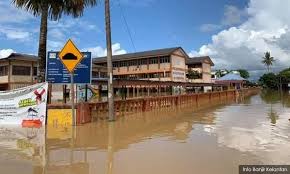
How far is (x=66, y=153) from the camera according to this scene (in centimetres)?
876

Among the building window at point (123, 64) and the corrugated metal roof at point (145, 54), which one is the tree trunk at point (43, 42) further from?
the building window at point (123, 64)

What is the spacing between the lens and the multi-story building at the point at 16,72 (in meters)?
37.9

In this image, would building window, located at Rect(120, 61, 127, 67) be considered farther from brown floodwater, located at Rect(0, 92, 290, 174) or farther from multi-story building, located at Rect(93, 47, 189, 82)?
brown floodwater, located at Rect(0, 92, 290, 174)

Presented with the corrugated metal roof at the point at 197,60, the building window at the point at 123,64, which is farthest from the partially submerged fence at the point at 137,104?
the corrugated metal roof at the point at 197,60

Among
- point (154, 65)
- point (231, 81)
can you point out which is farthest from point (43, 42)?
point (231, 81)

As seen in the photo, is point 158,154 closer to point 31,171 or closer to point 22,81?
point 31,171

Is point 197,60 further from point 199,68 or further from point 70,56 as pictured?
point 70,56

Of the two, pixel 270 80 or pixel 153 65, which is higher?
pixel 153 65

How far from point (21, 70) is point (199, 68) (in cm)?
4138

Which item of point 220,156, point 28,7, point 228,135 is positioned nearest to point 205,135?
point 228,135

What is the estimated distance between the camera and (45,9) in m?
16.3

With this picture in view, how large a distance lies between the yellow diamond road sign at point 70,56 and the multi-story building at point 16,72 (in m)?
26.1

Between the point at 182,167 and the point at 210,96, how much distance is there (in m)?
32.4

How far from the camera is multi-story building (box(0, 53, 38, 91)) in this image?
37.9 meters
